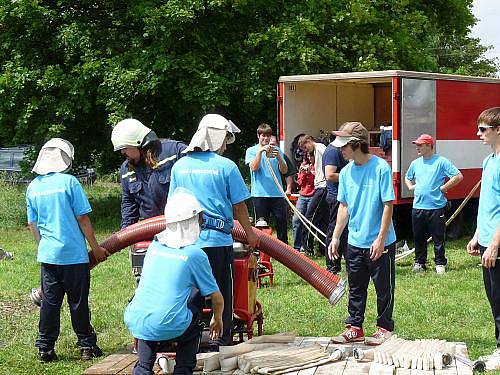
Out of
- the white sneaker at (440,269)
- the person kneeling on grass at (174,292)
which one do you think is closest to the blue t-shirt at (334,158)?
the white sneaker at (440,269)

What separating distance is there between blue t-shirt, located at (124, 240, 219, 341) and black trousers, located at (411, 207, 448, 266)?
665 centimetres

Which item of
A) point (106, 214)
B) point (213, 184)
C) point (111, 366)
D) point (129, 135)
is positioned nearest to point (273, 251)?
point (213, 184)

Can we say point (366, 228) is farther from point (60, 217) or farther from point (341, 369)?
point (60, 217)

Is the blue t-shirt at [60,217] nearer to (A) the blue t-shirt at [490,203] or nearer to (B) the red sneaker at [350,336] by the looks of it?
(B) the red sneaker at [350,336]

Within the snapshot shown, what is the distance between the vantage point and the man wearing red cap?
436 inches

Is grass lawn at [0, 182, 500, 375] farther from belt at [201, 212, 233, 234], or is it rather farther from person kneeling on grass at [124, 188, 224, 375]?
person kneeling on grass at [124, 188, 224, 375]

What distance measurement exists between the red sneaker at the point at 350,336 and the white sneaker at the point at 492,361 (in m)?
1.10

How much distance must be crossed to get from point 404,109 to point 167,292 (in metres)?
8.60

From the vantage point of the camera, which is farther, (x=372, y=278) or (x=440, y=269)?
(x=440, y=269)

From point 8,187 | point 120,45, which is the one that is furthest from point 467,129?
point 8,187

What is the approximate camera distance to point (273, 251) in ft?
22.6

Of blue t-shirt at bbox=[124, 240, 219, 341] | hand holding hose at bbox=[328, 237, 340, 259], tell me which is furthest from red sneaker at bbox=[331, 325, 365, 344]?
blue t-shirt at bbox=[124, 240, 219, 341]

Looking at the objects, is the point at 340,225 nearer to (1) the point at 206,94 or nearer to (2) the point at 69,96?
(1) the point at 206,94

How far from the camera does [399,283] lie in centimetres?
1031
